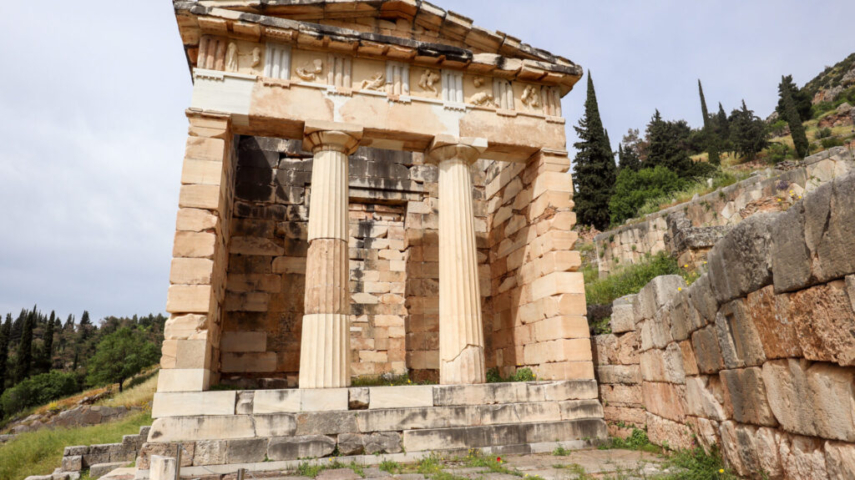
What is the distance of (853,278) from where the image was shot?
3.15 m

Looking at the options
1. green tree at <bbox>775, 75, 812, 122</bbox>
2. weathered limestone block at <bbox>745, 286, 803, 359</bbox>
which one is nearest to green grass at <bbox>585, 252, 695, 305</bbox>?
weathered limestone block at <bbox>745, 286, 803, 359</bbox>

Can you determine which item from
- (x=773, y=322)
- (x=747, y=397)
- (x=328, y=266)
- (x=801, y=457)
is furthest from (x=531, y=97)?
(x=801, y=457)

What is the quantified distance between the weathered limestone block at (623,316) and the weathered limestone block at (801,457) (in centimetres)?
480

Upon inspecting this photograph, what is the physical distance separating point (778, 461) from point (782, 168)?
17518 mm

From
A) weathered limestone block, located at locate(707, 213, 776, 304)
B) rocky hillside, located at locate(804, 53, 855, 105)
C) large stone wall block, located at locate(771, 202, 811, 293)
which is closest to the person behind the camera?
large stone wall block, located at locate(771, 202, 811, 293)

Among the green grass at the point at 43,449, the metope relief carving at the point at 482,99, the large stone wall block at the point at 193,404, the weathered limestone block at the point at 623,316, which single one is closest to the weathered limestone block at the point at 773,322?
the weathered limestone block at the point at 623,316

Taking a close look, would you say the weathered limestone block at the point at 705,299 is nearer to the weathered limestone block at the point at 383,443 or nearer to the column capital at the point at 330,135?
the weathered limestone block at the point at 383,443

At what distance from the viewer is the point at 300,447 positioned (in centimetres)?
786

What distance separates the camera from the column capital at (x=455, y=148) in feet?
34.8

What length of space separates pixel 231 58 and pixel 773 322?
980 centimetres

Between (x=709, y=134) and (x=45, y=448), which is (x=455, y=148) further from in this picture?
(x=709, y=134)

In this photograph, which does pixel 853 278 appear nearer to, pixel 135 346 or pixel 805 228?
pixel 805 228

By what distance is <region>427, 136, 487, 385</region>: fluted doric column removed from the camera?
9672 millimetres

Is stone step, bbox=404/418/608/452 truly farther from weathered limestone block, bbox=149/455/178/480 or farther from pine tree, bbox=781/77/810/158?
pine tree, bbox=781/77/810/158
